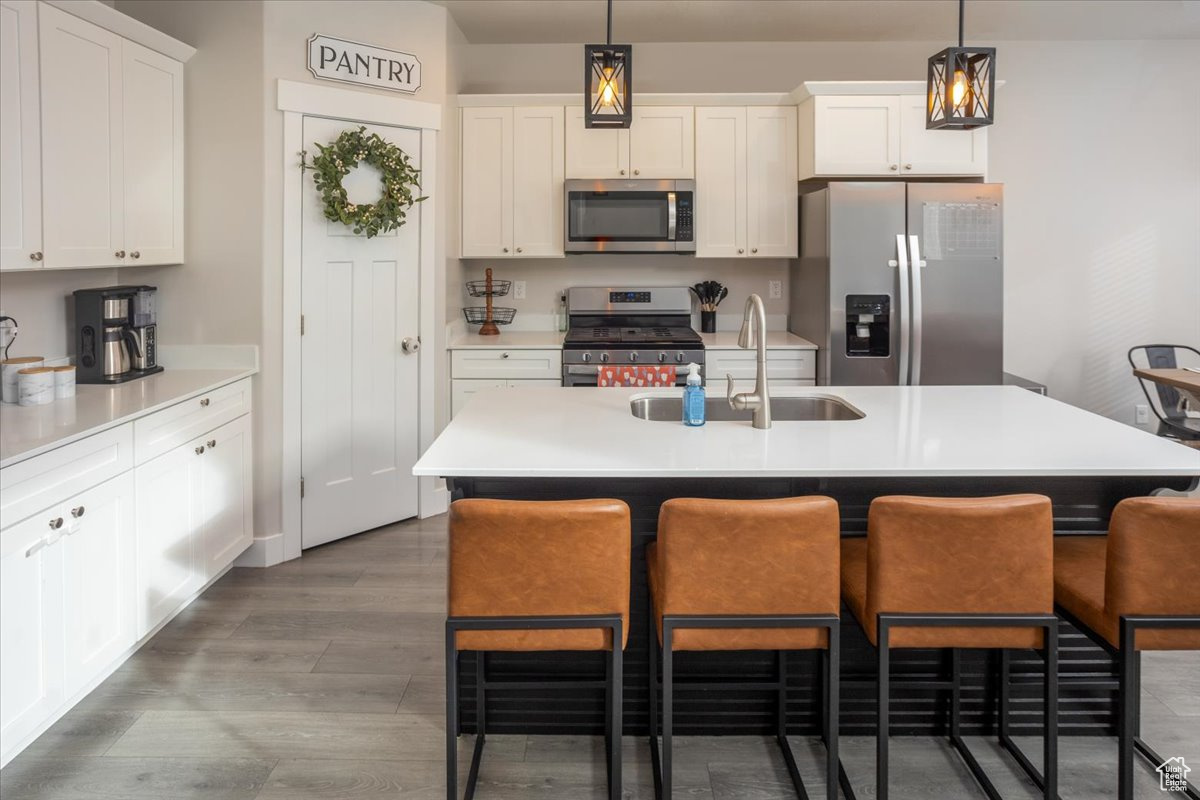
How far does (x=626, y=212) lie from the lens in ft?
16.9

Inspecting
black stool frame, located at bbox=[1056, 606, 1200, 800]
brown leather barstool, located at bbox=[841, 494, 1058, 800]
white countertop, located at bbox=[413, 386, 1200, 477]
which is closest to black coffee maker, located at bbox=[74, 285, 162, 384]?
white countertop, located at bbox=[413, 386, 1200, 477]

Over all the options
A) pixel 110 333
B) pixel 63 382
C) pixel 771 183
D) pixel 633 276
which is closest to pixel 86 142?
pixel 110 333

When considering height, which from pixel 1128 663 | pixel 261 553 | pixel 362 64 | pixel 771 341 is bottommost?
pixel 261 553

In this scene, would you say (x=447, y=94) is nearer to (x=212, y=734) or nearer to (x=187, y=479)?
(x=187, y=479)

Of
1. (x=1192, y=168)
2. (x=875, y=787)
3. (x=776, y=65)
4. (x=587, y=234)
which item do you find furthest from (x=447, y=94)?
(x=1192, y=168)

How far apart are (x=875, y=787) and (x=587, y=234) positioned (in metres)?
3.45

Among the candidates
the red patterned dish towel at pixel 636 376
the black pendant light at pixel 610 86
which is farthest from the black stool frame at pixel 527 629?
the red patterned dish towel at pixel 636 376

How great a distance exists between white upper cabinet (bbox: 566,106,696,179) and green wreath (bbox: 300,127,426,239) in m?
1.11

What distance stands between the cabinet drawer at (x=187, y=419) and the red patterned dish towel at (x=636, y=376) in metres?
1.76

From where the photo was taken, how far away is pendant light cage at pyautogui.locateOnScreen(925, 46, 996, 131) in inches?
114

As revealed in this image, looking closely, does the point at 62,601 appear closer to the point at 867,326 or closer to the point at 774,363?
the point at 774,363

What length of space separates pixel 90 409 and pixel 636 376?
8.63ft

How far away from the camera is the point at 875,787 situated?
7.77ft

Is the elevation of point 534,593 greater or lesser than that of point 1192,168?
lesser
